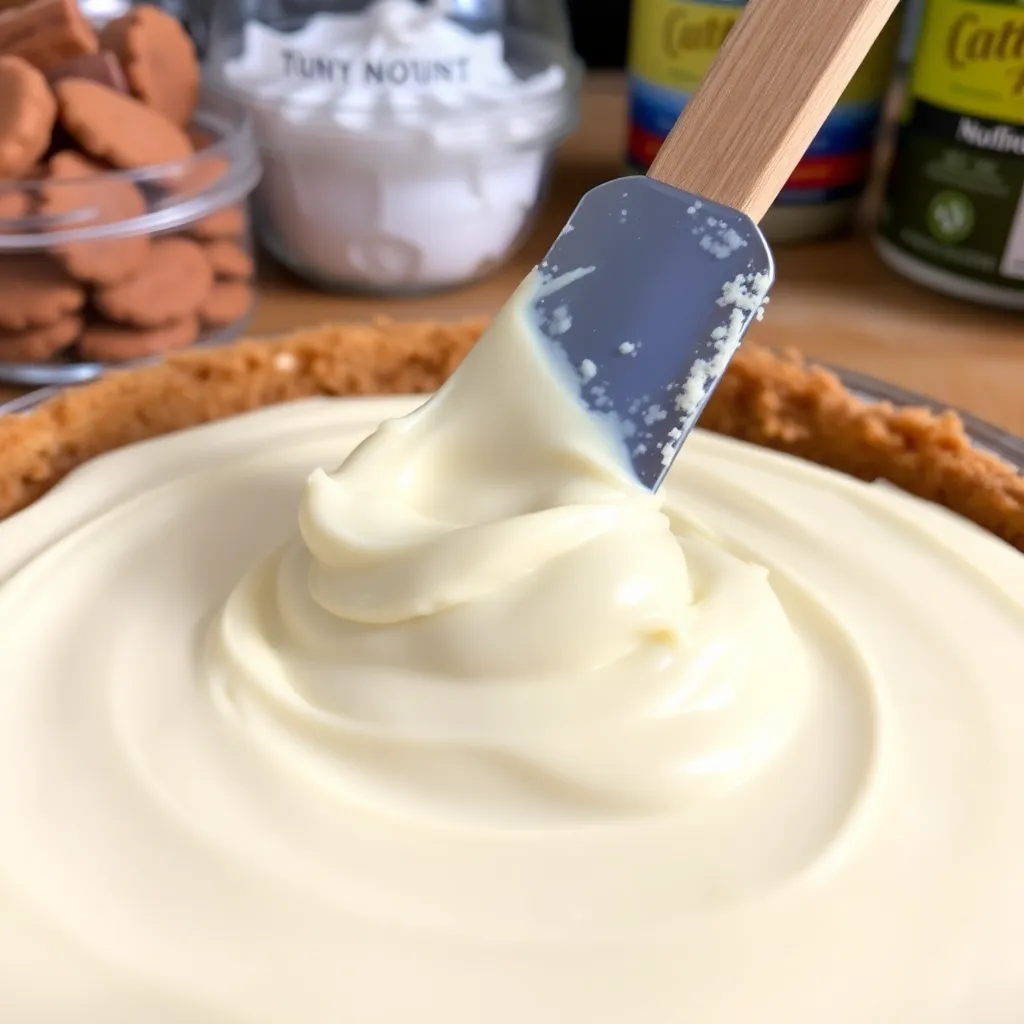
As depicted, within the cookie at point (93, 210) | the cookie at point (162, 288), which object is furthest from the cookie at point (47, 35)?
the cookie at point (162, 288)

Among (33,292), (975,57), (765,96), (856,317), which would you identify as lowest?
(856,317)

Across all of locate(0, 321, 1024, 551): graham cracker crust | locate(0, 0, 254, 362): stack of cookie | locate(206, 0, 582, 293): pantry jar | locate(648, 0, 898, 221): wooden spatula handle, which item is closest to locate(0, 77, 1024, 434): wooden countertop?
locate(206, 0, 582, 293): pantry jar

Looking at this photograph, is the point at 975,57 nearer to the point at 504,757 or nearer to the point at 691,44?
the point at 691,44

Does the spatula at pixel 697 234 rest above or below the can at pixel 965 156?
above

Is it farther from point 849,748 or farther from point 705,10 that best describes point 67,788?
point 705,10

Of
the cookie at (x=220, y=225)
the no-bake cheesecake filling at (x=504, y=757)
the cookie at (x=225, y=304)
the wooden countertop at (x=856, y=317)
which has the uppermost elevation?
the no-bake cheesecake filling at (x=504, y=757)

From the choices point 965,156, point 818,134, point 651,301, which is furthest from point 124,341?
point 965,156

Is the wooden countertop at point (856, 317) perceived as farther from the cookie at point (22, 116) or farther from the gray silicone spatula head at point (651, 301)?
the gray silicone spatula head at point (651, 301)

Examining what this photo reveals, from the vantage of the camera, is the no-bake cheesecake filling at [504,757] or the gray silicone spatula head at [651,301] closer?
the no-bake cheesecake filling at [504,757]
